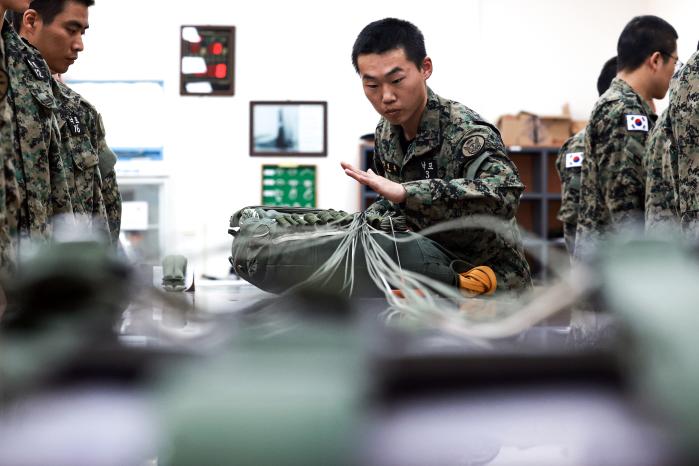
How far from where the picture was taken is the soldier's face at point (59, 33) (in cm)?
195

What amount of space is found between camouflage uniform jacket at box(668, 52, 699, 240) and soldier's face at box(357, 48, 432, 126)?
1.94 ft

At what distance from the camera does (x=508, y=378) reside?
22 centimetres

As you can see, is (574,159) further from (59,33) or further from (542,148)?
(542,148)

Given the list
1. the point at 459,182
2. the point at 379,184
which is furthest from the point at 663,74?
the point at 379,184

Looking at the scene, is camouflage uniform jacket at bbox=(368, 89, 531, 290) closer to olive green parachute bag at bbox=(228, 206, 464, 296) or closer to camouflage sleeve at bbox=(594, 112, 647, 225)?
olive green parachute bag at bbox=(228, 206, 464, 296)

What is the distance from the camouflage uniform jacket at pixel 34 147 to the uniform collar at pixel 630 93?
1.65m

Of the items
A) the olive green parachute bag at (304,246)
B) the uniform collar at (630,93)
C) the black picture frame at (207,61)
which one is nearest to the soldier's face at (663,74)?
the uniform collar at (630,93)

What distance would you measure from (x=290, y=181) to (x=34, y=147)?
4.04 metres

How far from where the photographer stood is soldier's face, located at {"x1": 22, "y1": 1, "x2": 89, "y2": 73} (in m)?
1.95

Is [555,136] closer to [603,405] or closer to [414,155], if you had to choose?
[414,155]

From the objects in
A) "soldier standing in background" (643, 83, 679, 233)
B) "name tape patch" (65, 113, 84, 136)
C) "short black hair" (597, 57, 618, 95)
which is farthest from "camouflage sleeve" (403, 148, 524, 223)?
"short black hair" (597, 57, 618, 95)

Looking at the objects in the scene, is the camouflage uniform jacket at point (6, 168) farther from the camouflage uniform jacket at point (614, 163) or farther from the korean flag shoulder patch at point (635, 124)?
the korean flag shoulder patch at point (635, 124)

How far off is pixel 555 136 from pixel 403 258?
443 cm

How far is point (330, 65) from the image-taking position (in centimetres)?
556
